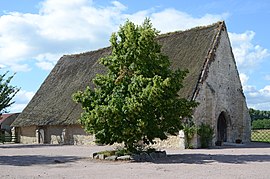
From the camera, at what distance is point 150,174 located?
12.5 m

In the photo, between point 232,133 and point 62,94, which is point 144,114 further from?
point 62,94

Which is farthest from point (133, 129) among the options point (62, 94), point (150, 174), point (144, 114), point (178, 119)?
point (62, 94)

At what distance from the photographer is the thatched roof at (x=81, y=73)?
1110 inches

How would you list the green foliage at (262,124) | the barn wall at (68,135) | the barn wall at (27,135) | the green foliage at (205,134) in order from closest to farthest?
the green foliage at (205,134), the barn wall at (68,135), the barn wall at (27,135), the green foliage at (262,124)

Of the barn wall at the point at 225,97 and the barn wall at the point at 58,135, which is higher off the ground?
the barn wall at the point at 225,97

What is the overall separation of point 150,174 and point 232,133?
19.0 meters

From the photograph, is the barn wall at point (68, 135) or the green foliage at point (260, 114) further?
the green foliage at point (260, 114)

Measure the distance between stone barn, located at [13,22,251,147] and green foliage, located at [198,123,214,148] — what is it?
398mm

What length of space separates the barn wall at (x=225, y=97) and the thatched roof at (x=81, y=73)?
0.87 meters

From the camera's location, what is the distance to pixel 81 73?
37531 millimetres

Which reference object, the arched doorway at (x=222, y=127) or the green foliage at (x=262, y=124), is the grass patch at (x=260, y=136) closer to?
the arched doorway at (x=222, y=127)

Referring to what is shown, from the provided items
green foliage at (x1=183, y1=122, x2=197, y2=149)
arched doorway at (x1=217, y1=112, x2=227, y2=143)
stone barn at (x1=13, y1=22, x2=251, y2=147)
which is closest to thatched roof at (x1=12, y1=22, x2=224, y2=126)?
stone barn at (x1=13, y1=22, x2=251, y2=147)

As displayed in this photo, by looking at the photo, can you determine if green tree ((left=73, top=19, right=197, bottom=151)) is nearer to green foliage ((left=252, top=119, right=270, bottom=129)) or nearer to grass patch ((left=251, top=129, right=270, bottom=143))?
grass patch ((left=251, top=129, right=270, bottom=143))

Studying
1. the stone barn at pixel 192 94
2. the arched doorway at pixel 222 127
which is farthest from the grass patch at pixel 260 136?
the arched doorway at pixel 222 127
